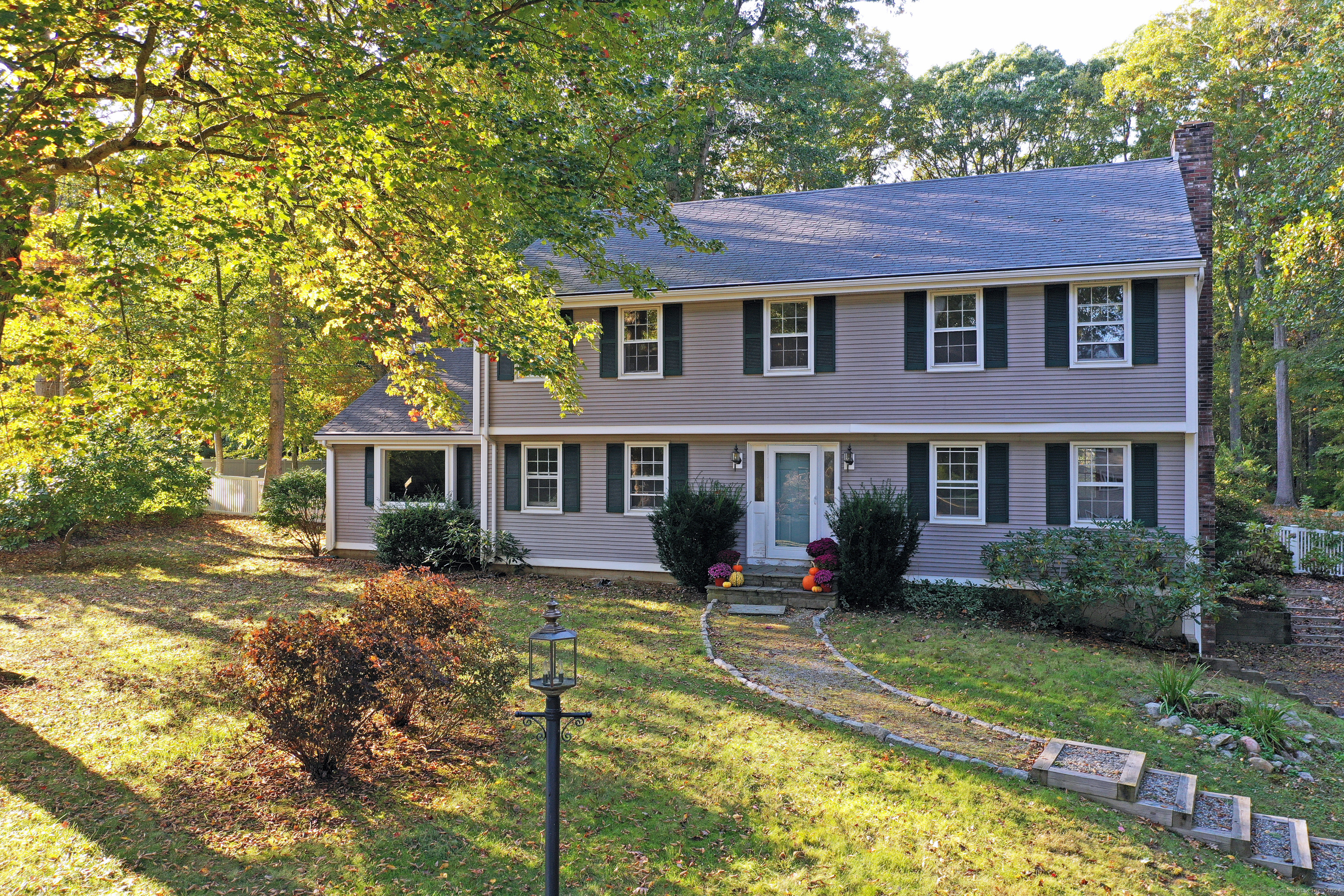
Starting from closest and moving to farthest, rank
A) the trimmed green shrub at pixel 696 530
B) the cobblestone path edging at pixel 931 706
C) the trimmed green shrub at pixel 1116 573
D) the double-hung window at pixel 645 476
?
the cobblestone path edging at pixel 931 706 → the trimmed green shrub at pixel 1116 573 → the trimmed green shrub at pixel 696 530 → the double-hung window at pixel 645 476

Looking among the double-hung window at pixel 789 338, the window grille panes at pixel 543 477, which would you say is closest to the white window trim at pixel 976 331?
the double-hung window at pixel 789 338

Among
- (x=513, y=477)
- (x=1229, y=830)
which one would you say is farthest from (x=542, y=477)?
(x=1229, y=830)

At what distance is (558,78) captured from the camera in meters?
10.9

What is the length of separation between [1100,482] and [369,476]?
14425 mm

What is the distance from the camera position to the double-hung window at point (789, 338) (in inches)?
563

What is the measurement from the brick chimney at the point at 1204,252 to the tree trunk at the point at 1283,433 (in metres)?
16.5

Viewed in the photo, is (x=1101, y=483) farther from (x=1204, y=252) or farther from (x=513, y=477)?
(x=513, y=477)

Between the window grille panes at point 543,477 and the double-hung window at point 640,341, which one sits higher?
the double-hung window at point 640,341

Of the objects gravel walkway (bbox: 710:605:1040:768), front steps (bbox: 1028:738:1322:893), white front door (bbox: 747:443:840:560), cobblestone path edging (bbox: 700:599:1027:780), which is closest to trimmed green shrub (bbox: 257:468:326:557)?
white front door (bbox: 747:443:840:560)

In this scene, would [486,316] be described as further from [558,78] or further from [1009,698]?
[1009,698]

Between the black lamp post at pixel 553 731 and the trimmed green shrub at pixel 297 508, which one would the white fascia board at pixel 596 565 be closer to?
the trimmed green shrub at pixel 297 508

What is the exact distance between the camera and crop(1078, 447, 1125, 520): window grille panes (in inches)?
497

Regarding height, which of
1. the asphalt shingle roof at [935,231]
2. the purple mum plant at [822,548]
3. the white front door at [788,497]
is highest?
the asphalt shingle roof at [935,231]

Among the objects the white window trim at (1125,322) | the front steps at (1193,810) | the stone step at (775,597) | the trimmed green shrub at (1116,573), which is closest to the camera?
the front steps at (1193,810)
